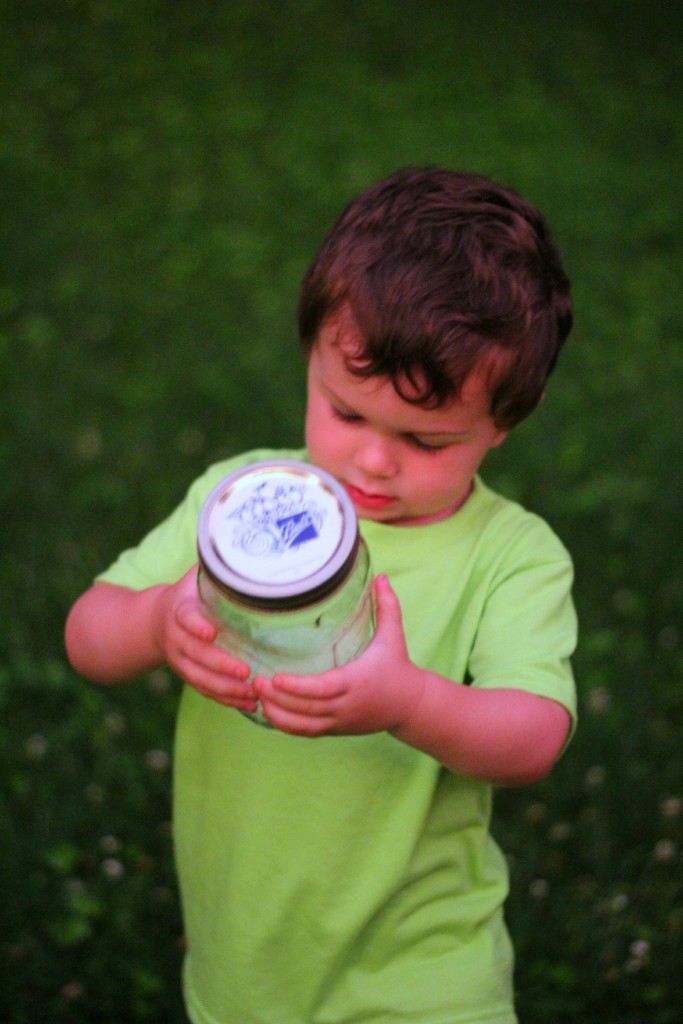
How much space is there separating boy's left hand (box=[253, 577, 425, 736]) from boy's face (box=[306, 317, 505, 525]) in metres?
0.31

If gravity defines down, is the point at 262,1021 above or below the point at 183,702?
below

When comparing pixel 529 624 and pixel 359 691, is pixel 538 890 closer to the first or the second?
pixel 529 624

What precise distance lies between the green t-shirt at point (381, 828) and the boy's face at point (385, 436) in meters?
0.09

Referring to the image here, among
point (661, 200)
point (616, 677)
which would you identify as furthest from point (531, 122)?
point (616, 677)

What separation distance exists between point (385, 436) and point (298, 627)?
1.59 ft

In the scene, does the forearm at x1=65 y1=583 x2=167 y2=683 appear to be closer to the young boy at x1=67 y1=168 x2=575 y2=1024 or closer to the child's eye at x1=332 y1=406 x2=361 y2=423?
the young boy at x1=67 y1=168 x2=575 y2=1024

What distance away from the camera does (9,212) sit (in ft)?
19.7

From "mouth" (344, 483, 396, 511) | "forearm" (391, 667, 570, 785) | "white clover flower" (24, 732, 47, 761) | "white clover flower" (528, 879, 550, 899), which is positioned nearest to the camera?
"forearm" (391, 667, 570, 785)

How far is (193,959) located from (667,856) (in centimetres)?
153

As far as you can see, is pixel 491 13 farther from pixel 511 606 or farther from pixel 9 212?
pixel 511 606

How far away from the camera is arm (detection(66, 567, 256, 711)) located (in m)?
1.49

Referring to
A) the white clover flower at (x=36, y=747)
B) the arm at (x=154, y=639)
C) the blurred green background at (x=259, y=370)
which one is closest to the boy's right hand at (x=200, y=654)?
the arm at (x=154, y=639)

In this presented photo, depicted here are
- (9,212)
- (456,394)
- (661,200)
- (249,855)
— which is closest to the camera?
(456,394)

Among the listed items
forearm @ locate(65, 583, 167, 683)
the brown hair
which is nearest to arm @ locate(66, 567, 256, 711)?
forearm @ locate(65, 583, 167, 683)
